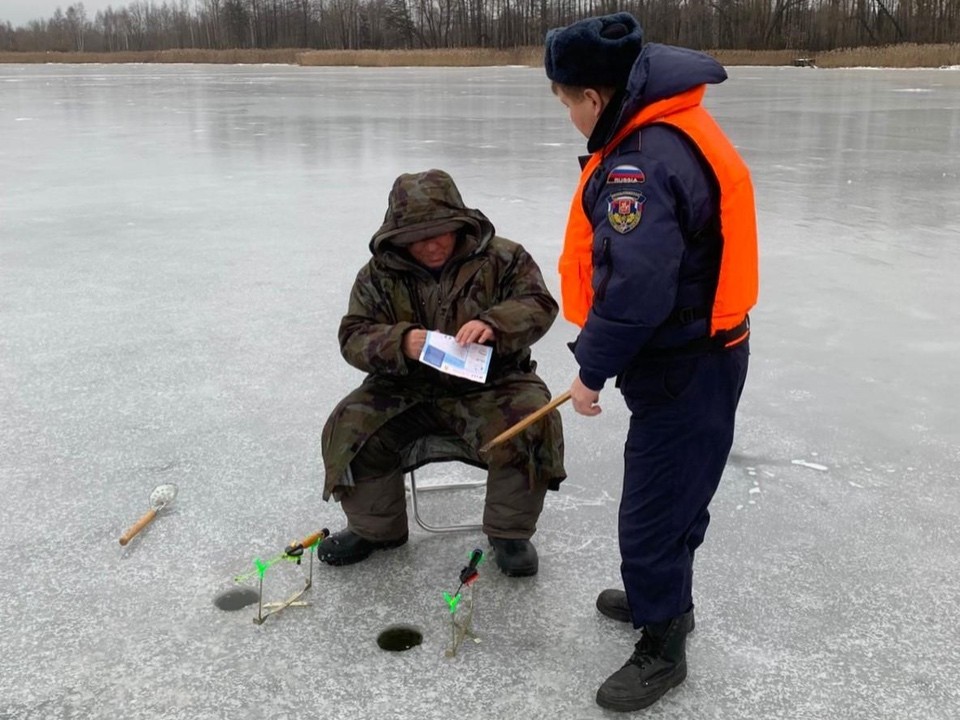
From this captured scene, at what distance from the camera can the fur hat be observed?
1.99 metres

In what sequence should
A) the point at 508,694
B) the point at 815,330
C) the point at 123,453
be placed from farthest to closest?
the point at 815,330
the point at 123,453
the point at 508,694

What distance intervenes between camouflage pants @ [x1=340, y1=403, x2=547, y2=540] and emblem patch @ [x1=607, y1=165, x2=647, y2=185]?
3.25 ft

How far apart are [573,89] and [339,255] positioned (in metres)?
4.33

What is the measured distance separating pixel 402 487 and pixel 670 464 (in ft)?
3.27

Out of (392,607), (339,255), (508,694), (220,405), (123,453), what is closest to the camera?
(508,694)

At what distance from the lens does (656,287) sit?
1.89 meters

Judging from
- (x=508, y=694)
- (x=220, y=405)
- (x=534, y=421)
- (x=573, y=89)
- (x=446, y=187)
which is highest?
(x=573, y=89)

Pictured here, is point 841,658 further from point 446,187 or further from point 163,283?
point 163,283

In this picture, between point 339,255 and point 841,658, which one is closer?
point 841,658

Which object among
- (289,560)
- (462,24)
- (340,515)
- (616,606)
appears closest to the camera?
(616,606)

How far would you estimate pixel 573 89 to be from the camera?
2055mm

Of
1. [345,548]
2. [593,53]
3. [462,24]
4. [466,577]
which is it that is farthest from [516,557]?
[462,24]

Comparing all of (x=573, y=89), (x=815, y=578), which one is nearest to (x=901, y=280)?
(x=815, y=578)

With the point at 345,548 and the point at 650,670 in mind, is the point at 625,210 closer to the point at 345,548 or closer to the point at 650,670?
the point at 650,670
